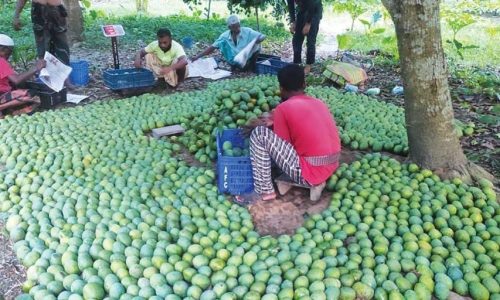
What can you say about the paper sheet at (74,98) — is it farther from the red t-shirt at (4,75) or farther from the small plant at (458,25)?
the small plant at (458,25)

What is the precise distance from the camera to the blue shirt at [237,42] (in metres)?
8.46

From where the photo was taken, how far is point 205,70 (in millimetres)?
8477

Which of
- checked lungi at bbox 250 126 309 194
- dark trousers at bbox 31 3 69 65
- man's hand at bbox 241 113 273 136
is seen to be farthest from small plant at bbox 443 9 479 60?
dark trousers at bbox 31 3 69 65

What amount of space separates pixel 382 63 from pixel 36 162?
6763 mm

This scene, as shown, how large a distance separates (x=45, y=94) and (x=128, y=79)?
1.18m

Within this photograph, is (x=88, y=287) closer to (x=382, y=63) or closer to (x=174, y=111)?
(x=174, y=111)

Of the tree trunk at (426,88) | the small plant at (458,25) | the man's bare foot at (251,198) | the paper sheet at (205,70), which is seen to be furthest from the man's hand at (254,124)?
the small plant at (458,25)

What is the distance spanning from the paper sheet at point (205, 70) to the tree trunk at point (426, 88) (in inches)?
184

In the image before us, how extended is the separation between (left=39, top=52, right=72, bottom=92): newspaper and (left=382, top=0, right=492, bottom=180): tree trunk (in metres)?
4.64

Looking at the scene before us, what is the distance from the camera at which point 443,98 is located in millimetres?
3969

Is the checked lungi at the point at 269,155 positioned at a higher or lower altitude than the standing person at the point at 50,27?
lower

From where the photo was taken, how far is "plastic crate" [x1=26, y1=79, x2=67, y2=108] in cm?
654

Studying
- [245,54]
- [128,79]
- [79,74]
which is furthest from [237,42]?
[79,74]

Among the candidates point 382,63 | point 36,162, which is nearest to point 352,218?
point 36,162
